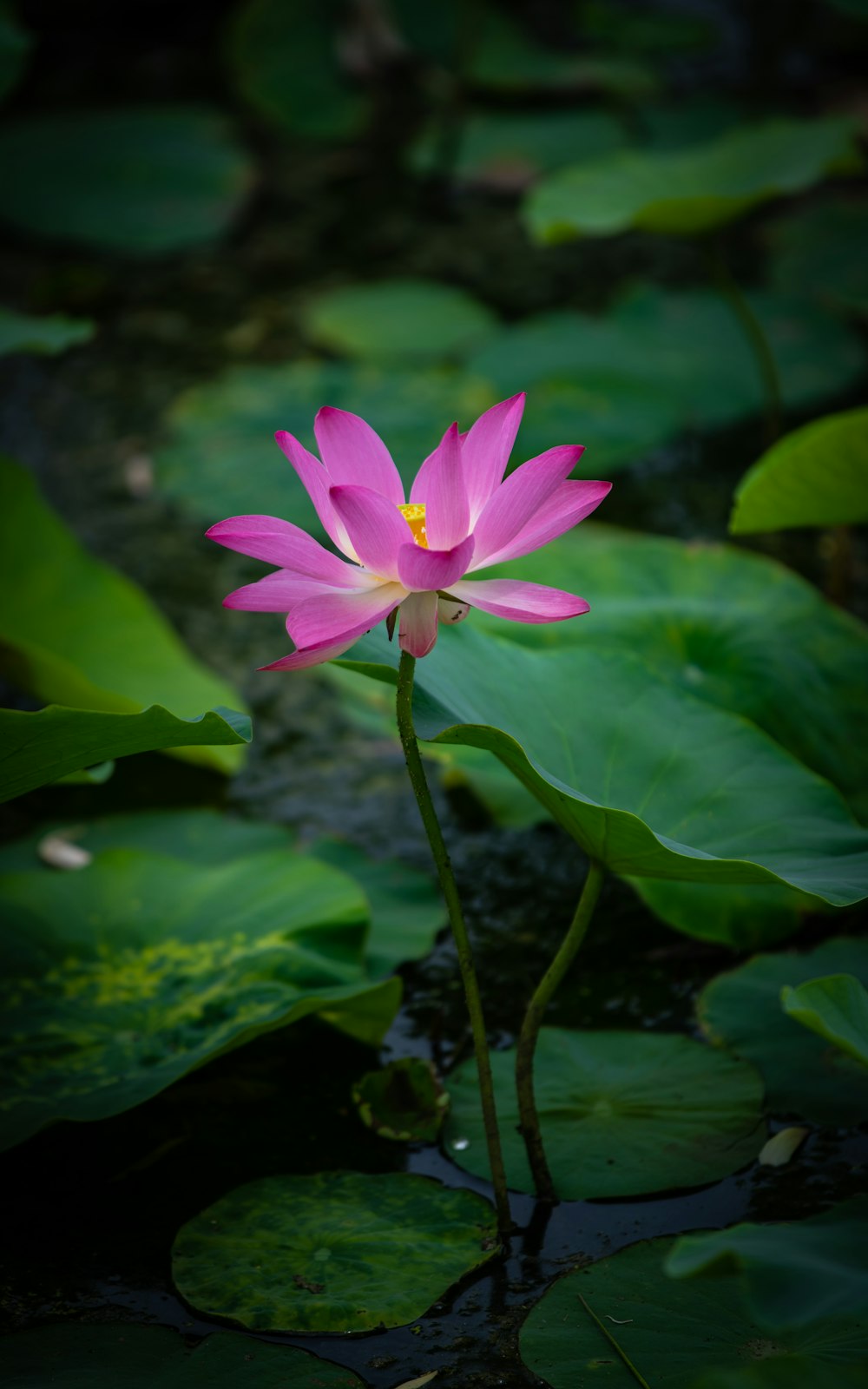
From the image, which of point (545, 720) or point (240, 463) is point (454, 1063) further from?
point (240, 463)

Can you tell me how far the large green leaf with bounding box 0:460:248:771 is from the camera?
1521 millimetres

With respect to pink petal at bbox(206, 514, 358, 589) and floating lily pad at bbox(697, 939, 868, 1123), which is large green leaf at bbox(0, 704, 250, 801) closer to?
pink petal at bbox(206, 514, 358, 589)

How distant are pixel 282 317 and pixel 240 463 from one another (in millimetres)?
693

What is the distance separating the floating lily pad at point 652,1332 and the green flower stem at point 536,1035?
0.30 ft

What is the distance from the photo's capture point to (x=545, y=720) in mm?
1018

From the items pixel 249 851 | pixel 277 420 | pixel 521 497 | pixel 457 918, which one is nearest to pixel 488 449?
pixel 521 497

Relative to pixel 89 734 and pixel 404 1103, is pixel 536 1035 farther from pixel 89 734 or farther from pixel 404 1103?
pixel 89 734

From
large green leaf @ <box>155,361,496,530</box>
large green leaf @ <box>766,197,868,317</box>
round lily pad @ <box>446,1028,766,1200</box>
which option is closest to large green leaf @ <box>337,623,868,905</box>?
round lily pad @ <box>446,1028,766,1200</box>

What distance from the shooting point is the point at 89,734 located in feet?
2.73

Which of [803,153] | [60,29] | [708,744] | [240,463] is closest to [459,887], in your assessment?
[708,744]

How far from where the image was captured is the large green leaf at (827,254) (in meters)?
2.60

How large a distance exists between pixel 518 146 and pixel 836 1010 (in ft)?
10.3

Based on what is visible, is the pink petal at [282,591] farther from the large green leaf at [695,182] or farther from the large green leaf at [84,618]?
the large green leaf at [695,182]

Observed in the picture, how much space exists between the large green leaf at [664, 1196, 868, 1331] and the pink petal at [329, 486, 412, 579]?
1.41 feet
